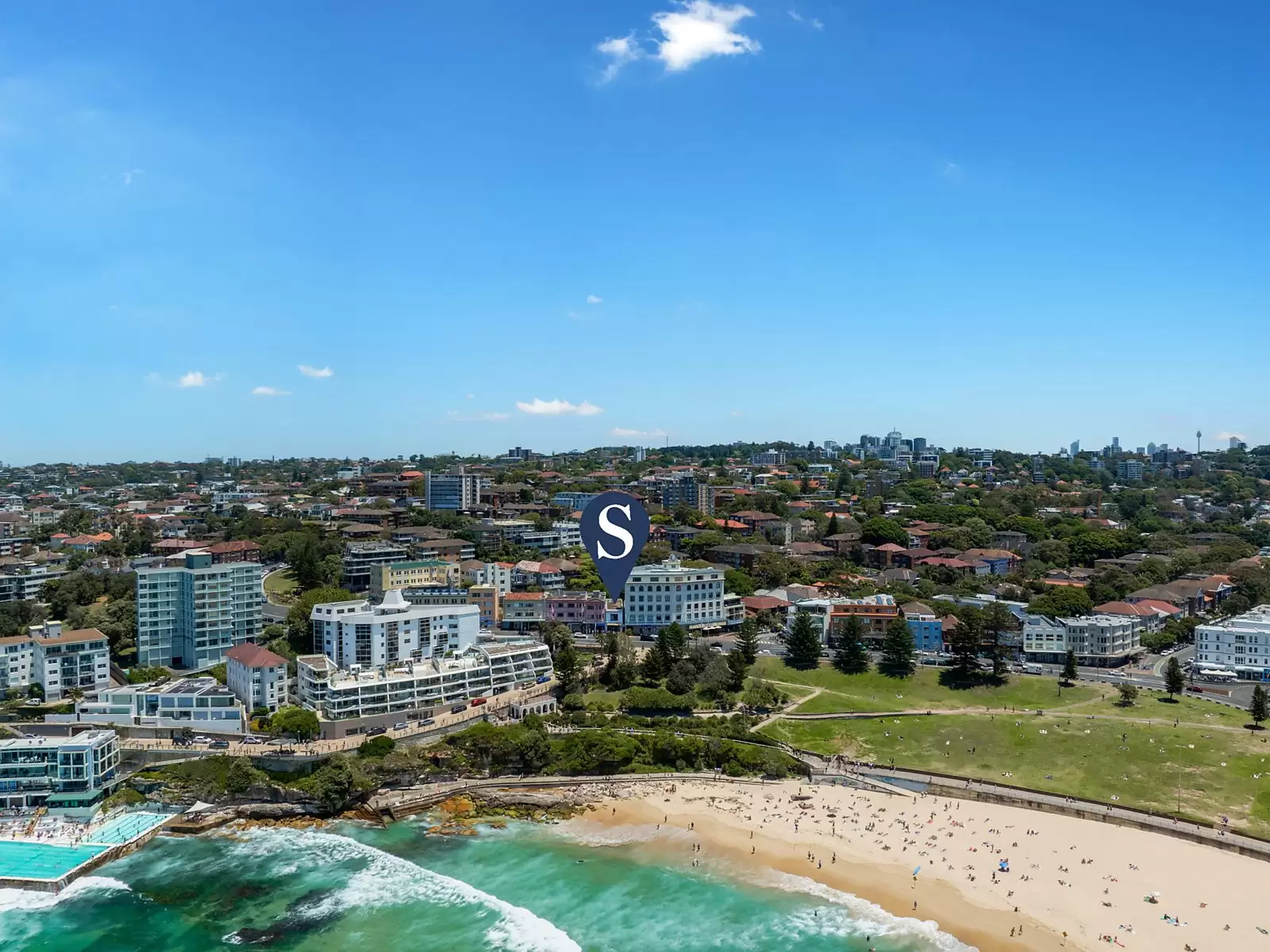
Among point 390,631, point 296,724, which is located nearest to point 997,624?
point 390,631

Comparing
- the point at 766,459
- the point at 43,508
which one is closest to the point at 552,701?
the point at 43,508

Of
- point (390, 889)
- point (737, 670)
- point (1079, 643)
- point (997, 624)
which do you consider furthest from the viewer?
point (997, 624)

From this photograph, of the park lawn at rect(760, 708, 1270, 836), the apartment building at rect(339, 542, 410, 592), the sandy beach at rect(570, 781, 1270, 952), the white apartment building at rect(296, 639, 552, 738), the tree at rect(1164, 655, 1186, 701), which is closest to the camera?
the sandy beach at rect(570, 781, 1270, 952)

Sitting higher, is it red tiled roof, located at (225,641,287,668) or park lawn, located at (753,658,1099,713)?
red tiled roof, located at (225,641,287,668)

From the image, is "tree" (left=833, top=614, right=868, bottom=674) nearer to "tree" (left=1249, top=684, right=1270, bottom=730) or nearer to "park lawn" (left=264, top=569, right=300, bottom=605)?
"tree" (left=1249, top=684, right=1270, bottom=730)

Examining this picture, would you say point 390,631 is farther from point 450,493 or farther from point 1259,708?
point 450,493

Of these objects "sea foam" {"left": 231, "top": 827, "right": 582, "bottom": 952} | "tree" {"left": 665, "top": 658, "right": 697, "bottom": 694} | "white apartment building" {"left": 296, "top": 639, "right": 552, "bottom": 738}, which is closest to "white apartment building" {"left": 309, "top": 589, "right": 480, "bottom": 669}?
"white apartment building" {"left": 296, "top": 639, "right": 552, "bottom": 738}
